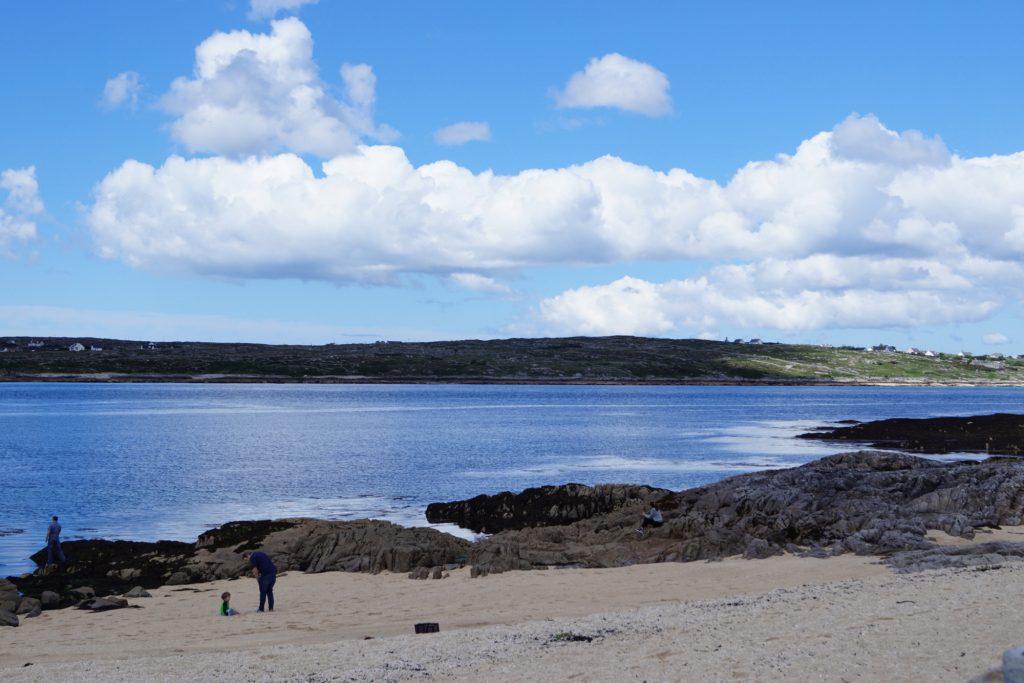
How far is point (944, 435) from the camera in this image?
85.2 metres

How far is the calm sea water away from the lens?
49.7m

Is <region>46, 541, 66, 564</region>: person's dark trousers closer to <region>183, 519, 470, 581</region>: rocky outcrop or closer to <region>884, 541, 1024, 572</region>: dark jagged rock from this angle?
<region>183, 519, 470, 581</region>: rocky outcrop

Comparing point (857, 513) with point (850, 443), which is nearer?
point (857, 513)

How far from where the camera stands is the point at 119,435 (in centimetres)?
9962

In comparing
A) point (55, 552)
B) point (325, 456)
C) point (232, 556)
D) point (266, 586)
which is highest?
point (266, 586)

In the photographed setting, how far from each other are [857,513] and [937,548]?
6.17m


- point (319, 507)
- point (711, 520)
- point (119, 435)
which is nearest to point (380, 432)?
point (119, 435)

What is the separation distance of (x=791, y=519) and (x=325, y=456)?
5064 centimetres

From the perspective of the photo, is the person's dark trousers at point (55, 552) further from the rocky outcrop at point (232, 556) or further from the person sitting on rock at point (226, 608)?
the person sitting on rock at point (226, 608)

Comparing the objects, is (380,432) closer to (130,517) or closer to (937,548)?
(130,517)

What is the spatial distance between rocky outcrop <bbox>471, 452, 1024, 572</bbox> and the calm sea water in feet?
43.7

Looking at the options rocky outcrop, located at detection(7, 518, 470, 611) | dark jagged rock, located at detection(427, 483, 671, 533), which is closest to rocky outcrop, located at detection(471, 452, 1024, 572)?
rocky outcrop, located at detection(7, 518, 470, 611)

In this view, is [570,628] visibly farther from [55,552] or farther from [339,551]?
[55,552]

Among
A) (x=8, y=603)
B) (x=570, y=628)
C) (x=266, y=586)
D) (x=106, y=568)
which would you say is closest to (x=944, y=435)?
(x=106, y=568)
